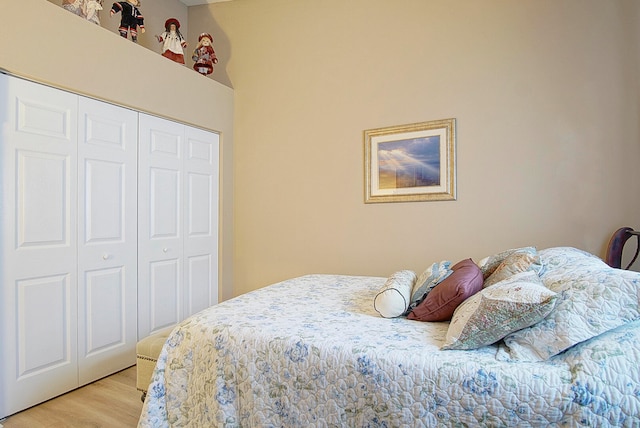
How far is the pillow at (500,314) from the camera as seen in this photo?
123 centimetres

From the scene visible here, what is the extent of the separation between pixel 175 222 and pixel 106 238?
0.63 m

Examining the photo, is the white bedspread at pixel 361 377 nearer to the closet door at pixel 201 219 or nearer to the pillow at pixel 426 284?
the pillow at pixel 426 284

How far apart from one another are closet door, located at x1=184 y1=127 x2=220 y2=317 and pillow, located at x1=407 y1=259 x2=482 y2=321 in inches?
90.7

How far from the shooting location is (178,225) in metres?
3.25

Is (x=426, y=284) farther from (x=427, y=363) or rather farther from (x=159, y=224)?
(x=159, y=224)

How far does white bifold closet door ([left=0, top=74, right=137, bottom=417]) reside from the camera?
2170mm

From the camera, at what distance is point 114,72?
2693 mm

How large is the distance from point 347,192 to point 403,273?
1.34m

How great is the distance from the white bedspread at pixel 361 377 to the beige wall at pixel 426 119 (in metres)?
1.45

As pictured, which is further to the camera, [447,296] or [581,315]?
[447,296]

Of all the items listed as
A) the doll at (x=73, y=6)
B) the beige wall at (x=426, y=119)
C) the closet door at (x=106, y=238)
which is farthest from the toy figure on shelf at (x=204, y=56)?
the doll at (x=73, y=6)

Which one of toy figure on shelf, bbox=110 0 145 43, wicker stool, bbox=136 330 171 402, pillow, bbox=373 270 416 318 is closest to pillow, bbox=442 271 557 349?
pillow, bbox=373 270 416 318

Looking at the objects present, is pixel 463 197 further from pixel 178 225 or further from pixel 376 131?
pixel 178 225

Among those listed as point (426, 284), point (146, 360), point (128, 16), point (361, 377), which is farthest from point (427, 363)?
point (128, 16)
